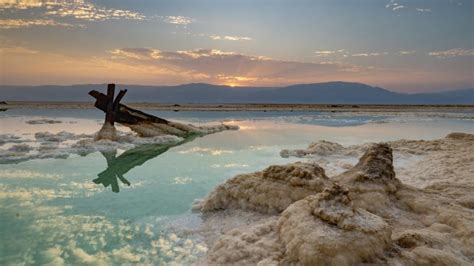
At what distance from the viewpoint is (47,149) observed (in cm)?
1739

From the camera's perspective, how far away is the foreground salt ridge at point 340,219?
500cm

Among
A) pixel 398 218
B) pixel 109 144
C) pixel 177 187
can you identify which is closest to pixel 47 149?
pixel 109 144

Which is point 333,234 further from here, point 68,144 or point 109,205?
point 68,144

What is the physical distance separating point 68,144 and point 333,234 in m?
17.8

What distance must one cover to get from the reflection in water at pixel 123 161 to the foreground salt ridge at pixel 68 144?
3.16 feet

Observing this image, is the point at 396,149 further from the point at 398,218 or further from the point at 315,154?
the point at 398,218

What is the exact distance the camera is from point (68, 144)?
19734 mm

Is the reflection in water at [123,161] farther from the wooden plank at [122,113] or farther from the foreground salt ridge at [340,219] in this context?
the foreground salt ridge at [340,219]

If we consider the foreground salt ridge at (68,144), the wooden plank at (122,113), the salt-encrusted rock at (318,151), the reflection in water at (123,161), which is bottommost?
the reflection in water at (123,161)

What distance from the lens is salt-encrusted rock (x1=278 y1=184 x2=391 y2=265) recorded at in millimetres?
4898

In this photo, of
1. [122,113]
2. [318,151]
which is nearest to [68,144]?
[122,113]

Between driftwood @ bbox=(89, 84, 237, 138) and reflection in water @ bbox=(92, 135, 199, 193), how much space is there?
2.86 m

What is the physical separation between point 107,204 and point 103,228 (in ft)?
5.97

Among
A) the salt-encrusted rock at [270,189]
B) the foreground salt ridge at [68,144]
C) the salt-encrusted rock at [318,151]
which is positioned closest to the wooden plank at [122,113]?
the foreground salt ridge at [68,144]
